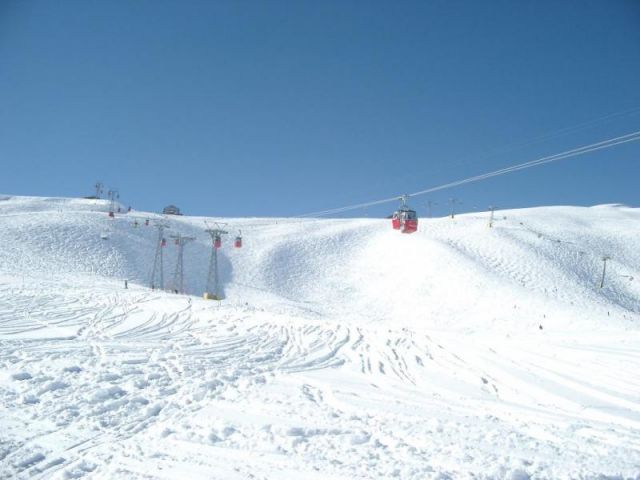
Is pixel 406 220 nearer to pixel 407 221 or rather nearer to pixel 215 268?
pixel 407 221

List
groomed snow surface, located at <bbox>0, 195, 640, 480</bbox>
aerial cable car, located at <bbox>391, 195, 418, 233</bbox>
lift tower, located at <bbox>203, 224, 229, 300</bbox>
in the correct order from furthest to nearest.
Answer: lift tower, located at <bbox>203, 224, 229, 300</bbox>
aerial cable car, located at <bbox>391, 195, 418, 233</bbox>
groomed snow surface, located at <bbox>0, 195, 640, 480</bbox>

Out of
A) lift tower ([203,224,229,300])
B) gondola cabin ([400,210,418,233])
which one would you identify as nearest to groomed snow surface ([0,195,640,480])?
gondola cabin ([400,210,418,233])

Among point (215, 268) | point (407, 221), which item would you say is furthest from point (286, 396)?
point (215, 268)

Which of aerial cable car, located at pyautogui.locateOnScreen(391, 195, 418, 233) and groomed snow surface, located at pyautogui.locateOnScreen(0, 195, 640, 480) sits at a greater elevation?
aerial cable car, located at pyautogui.locateOnScreen(391, 195, 418, 233)

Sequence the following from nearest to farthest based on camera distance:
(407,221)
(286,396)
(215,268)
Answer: (286,396) < (407,221) < (215,268)

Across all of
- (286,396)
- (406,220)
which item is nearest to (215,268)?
(406,220)

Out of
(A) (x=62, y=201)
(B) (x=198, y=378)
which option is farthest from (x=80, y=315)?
(A) (x=62, y=201)

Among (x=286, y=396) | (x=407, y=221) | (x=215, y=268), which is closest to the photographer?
(x=286, y=396)

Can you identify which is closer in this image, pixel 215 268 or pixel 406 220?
pixel 406 220

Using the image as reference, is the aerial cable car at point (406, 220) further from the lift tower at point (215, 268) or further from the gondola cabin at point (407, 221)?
the lift tower at point (215, 268)

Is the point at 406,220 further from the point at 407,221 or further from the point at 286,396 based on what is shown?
the point at 286,396

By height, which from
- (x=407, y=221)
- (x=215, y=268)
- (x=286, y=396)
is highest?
(x=407, y=221)

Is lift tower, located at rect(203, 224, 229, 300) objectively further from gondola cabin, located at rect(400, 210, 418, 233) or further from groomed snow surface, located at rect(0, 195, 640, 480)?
gondola cabin, located at rect(400, 210, 418, 233)

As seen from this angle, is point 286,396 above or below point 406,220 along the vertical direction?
below
